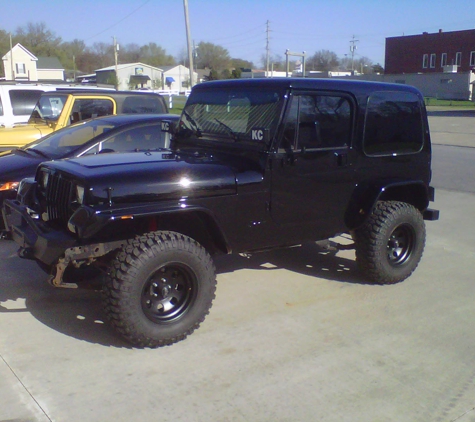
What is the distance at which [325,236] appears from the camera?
5.14m

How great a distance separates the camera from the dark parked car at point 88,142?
6734 millimetres

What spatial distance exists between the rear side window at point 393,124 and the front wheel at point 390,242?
55 cm

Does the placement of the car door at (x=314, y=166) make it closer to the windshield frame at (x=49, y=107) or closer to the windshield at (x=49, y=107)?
the windshield frame at (x=49, y=107)

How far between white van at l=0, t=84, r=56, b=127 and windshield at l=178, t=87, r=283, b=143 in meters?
8.23

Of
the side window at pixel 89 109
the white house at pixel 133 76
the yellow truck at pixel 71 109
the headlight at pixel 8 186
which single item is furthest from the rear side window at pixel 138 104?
the white house at pixel 133 76

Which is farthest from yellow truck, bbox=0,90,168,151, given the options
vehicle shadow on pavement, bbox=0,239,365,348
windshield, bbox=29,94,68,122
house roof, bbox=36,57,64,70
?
house roof, bbox=36,57,64,70

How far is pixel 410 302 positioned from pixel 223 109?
2.45 m

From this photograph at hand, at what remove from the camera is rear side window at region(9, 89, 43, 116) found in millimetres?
12570

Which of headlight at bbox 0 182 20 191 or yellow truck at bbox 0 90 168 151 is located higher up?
yellow truck at bbox 0 90 168 151

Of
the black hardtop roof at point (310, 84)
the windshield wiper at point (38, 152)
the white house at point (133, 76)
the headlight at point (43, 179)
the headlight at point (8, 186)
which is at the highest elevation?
the white house at point (133, 76)

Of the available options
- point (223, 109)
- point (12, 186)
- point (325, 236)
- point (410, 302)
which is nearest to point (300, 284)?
point (325, 236)

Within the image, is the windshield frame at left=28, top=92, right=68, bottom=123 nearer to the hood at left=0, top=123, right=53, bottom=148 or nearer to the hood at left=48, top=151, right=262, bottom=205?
the hood at left=0, top=123, right=53, bottom=148

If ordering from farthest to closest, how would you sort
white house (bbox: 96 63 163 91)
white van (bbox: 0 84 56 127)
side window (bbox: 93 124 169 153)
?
white house (bbox: 96 63 163 91)
white van (bbox: 0 84 56 127)
side window (bbox: 93 124 169 153)

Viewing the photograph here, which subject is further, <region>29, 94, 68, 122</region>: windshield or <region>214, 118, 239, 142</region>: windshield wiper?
<region>29, 94, 68, 122</region>: windshield
